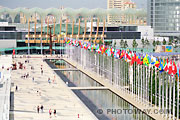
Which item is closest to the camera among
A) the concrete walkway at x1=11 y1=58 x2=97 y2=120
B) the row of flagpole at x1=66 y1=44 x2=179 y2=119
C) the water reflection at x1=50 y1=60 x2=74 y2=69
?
the row of flagpole at x1=66 y1=44 x2=179 y2=119

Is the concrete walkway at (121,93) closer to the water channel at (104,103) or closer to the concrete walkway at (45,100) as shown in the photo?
the water channel at (104,103)

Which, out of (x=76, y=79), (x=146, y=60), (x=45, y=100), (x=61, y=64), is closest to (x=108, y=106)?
(x=146, y=60)

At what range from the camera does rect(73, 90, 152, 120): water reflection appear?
4028 cm

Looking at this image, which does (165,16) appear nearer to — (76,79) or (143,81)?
(76,79)

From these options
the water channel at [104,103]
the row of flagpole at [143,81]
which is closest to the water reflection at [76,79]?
the water channel at [104,103]

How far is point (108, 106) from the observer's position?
44812mm

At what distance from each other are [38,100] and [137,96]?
9.81 meters

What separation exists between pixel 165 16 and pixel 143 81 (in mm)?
107444

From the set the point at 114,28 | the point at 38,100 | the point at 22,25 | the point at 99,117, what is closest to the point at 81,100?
the point at 38,100

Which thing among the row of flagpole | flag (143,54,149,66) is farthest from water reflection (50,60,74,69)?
flag (143,54,149,66)

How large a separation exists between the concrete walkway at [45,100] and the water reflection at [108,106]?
909 mm

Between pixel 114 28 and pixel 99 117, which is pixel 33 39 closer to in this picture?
pixel 114 28

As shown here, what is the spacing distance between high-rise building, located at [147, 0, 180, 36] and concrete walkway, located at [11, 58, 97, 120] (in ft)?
292

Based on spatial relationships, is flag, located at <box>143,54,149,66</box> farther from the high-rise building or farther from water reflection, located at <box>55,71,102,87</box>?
the high-rise building
